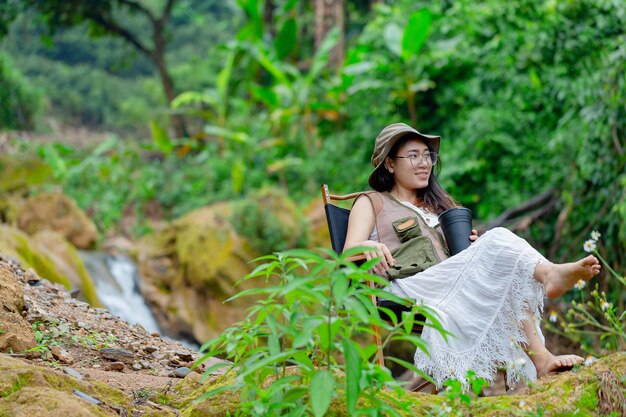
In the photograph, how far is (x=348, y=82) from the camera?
463 inches

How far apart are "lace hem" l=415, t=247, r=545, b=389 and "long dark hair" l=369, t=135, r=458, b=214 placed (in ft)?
2.60

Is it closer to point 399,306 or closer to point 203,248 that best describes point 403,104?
point 203,248

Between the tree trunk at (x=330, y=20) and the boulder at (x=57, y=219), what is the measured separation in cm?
540

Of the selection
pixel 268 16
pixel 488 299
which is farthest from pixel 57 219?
pixel 488 299

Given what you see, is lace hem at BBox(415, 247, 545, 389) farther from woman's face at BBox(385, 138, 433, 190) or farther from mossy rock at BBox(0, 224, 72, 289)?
mossy rock at BBox(0, 224, 72, 289)

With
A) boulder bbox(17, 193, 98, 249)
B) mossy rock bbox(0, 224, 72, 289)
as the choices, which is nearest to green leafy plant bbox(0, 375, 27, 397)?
mossy rock bbox(0, 224, 72, 289)

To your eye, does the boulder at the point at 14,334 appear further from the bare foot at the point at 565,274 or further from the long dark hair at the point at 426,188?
the bare foot at the point at 565,274

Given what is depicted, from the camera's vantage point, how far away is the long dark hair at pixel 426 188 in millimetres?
3900

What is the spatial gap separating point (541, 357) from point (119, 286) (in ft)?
26.0

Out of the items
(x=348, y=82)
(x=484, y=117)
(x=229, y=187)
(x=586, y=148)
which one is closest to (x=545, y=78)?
(x=484, y=117)

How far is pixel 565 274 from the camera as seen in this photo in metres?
2.97

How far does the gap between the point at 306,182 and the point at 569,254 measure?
585 centimetres

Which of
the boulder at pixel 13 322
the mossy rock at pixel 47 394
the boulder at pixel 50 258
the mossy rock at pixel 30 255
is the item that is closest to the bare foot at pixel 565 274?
the mossy rock at pixel 47 394

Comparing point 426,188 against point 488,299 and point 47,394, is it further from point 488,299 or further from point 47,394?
point 47,394
